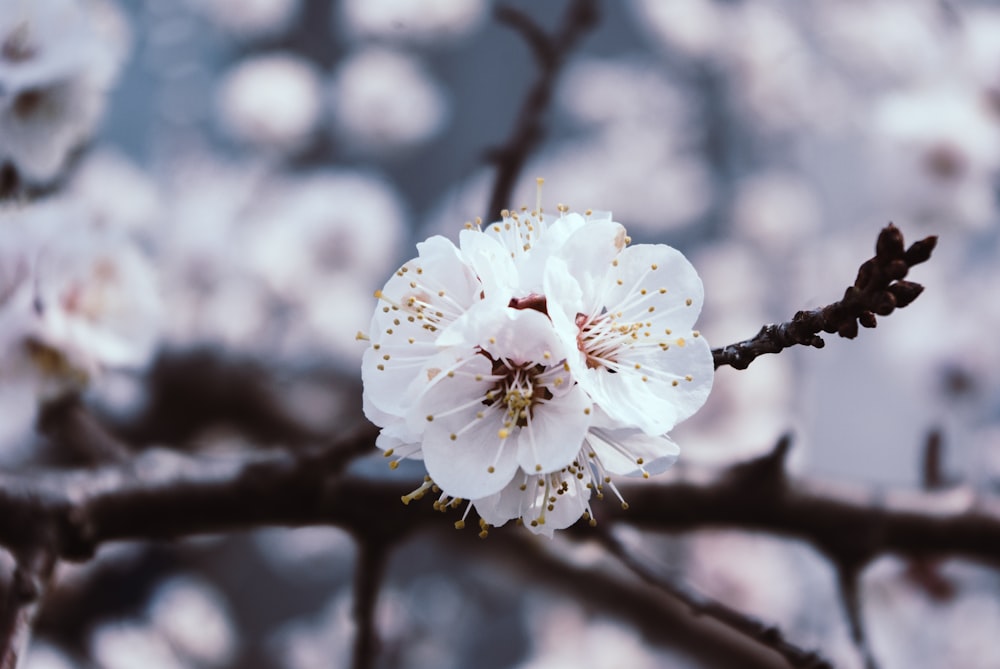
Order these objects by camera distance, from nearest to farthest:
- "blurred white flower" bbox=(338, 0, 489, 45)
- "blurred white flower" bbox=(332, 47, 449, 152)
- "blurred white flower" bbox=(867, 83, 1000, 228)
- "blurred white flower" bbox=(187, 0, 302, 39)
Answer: "blurred white flower" bbox=(867, 83, 1000, 228)
"blurred white flower" bbox=(338, 0, 489, 45)
"blurred white flower" bbox=(332, 47, 449, 152)
"blurred white flower" bbox=(187, 0, 302, 39)

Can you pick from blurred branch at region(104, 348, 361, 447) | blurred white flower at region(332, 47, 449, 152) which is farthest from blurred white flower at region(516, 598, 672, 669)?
blurred white flower at region(332, 47, 449, 152)

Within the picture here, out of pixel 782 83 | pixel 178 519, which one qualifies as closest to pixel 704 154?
pixel 782 83

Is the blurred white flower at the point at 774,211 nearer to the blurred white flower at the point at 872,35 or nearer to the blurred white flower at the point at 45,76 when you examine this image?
the blurred white flower at the point at 872,35

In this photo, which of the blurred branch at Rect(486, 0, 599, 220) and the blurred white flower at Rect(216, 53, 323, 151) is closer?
the blurred branch at Rect(486, 0, 599, 220)

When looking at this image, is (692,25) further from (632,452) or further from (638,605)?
(632,452)

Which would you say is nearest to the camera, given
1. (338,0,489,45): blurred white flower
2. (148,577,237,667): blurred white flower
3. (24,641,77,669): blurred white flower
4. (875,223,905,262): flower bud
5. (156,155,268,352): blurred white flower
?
(875,223,905,262): flower bud

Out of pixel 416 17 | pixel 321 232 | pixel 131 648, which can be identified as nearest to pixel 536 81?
pixel 321 232

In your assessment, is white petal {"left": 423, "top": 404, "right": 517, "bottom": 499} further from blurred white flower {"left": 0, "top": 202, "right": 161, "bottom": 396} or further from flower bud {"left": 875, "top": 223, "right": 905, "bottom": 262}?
blurred white flower {"left": 0, "top": 202, "right": 161, "bottom": 396}

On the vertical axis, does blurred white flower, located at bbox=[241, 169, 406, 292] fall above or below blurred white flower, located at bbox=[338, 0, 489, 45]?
below
